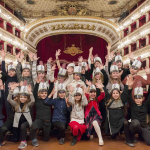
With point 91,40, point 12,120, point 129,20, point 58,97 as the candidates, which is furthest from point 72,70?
point 91,40

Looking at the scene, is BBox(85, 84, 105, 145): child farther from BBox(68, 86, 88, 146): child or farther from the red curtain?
the red curtain

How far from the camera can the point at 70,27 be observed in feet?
39.5

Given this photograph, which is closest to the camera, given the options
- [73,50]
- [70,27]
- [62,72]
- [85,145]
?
[85,145]

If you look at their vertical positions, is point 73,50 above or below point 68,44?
below

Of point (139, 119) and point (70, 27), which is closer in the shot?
point (139, 119)

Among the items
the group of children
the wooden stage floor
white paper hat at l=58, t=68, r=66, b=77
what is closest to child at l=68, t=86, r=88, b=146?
the group of children

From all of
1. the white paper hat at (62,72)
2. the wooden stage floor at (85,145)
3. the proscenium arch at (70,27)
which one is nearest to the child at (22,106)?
the wooden stage floor at (85,145)

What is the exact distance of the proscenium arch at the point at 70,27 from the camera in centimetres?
1142

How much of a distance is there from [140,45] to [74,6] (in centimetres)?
529

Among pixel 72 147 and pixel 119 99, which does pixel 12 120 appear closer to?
pixel 72 147

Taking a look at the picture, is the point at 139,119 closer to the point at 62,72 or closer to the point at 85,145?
the point at 85,145

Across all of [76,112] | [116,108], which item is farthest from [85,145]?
[116,108]

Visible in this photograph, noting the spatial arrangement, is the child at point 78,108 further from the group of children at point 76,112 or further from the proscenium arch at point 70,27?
the proscenium arch at point 70,27

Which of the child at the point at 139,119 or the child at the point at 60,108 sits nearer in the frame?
the child at the point at 139,119
